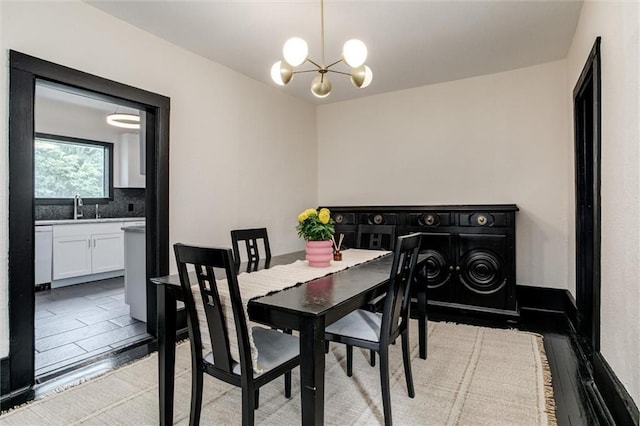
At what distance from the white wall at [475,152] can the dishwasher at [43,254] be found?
377cm

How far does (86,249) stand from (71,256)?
0.21 meters

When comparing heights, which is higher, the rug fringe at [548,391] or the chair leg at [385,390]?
the chair leg at [385,390]

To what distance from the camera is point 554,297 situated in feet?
11.9

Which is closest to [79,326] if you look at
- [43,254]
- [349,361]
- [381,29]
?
[43,254]

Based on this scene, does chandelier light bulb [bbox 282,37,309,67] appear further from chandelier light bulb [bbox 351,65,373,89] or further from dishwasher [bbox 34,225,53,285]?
dishwasher [bbox 34,225,53,285]

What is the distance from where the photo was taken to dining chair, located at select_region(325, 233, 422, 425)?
68.0 inches

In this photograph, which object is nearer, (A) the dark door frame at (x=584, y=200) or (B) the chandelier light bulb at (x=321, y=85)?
(B) the chandelier light bulb at (x=321, y=85)

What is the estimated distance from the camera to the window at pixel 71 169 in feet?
16.7

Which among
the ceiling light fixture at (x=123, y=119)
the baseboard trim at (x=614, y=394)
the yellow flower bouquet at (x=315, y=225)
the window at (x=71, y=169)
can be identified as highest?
the ceiling light fixture at (x=123, y=119)

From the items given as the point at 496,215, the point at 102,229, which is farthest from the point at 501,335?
the point at 102,229

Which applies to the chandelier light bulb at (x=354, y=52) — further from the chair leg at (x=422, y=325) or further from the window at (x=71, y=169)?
the window at (x=71, y=169)

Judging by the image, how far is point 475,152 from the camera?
3975mm

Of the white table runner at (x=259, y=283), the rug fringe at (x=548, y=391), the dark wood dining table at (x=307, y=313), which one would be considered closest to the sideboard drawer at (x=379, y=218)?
the white table runner at (x=259, y=283)

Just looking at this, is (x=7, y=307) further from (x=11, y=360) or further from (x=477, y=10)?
(x=477, y=10)
